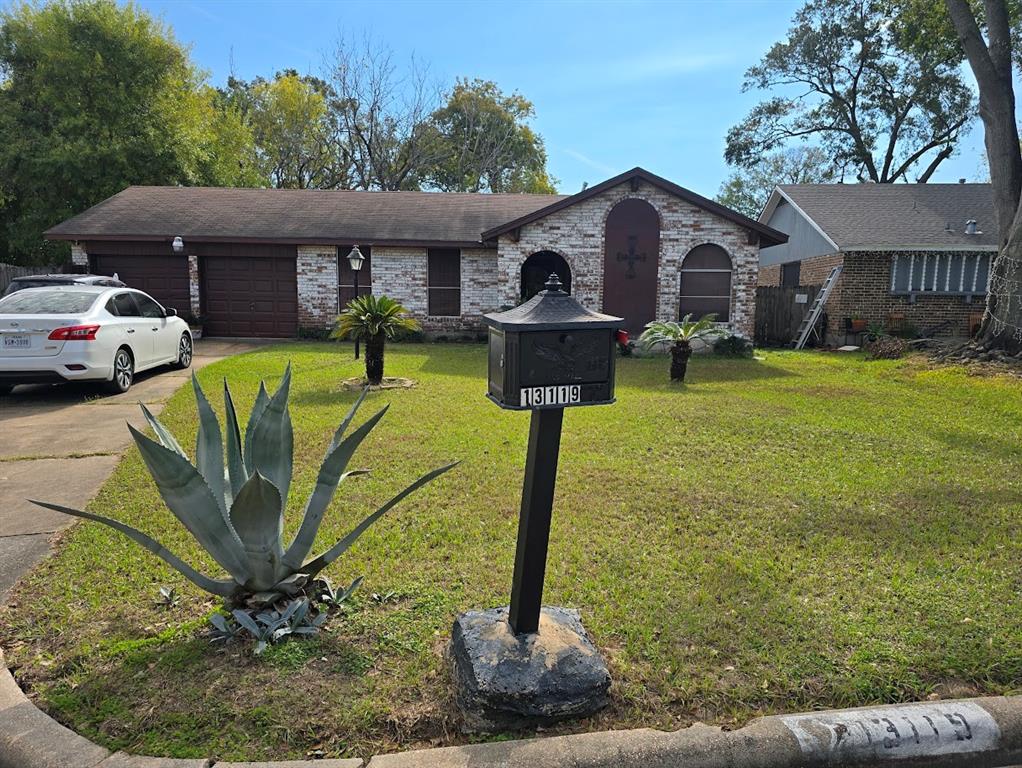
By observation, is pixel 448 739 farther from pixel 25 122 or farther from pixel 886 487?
pixel 25 122

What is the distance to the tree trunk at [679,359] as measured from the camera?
10508mm

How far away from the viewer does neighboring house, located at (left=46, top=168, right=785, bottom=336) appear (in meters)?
15.2

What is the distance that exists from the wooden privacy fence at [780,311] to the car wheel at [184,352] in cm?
1444

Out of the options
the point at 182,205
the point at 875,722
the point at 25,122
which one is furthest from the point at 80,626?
the point at 25,122

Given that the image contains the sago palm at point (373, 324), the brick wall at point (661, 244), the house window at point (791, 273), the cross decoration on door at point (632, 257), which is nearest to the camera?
the sago palm at point (373, 324)

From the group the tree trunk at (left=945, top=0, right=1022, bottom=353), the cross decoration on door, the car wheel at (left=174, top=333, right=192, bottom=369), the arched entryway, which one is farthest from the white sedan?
the tree trunk at (left=945, top=0, right=1022, bottom=353)

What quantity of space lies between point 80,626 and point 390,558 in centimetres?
152

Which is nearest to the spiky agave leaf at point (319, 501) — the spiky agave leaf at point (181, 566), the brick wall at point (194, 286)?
the spiky agave leaf at point (181, 566)

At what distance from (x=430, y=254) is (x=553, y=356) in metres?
15.6

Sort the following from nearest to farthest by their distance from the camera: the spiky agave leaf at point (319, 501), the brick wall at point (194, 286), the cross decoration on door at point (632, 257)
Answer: the spiky agave leaf at point (319, 501)
the cross decoration on door at point (632, 257)
the brick wall at point (194, 286)

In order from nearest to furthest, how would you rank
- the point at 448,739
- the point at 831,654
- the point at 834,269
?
the point at 448,739 → the point at 831,654 → the point at 834,269

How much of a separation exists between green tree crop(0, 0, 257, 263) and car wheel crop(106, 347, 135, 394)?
18.8m

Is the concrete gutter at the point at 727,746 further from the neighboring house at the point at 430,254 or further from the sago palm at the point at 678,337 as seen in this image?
the neighboring house at the point at 430,254

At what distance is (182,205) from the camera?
18.8 m
